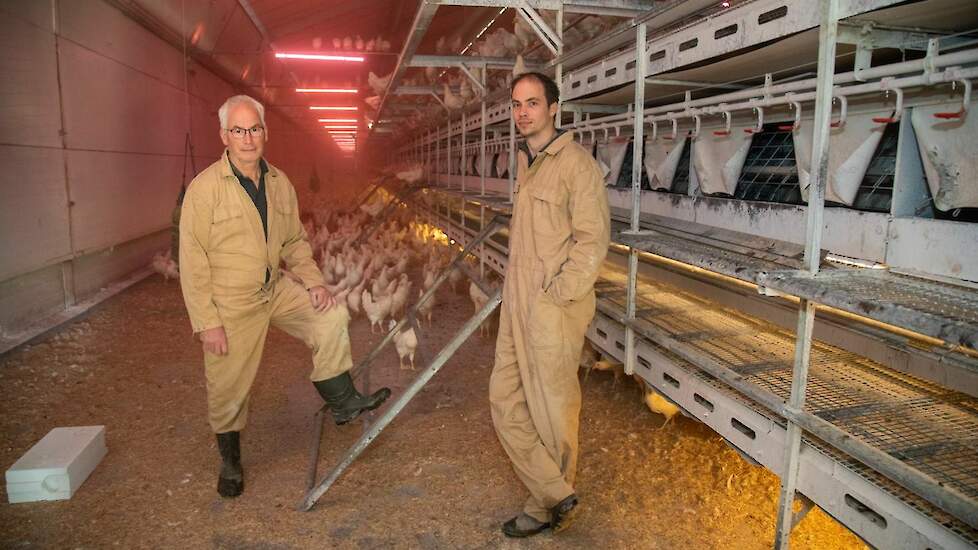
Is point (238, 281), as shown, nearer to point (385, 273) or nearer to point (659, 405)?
point (659, 405)

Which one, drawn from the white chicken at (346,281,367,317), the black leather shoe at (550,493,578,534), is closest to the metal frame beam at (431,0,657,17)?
the black leather shoe at (550,493,578,534)

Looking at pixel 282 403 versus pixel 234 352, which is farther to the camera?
pixel 282 403

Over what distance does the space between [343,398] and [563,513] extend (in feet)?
4.98

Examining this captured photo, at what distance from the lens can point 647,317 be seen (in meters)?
3.44

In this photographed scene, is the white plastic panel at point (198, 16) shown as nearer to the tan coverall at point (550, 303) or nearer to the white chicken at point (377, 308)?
the white chicken at point (377, 308)

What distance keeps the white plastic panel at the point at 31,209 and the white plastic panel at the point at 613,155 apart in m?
5.19

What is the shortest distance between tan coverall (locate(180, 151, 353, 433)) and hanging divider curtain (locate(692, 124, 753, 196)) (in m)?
2.39

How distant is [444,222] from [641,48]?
6.63m

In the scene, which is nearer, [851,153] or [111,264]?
[851,153]

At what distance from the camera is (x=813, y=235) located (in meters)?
2.02

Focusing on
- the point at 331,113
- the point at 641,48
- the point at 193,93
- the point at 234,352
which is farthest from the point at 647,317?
the point at 331,113

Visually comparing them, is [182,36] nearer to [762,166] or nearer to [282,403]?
[282,403]

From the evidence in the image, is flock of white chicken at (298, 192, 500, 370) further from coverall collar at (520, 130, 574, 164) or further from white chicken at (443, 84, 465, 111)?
white chicken at (443, 84, 465, 111)

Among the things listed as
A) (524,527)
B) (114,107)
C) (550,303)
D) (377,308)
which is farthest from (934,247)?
(114,107)
